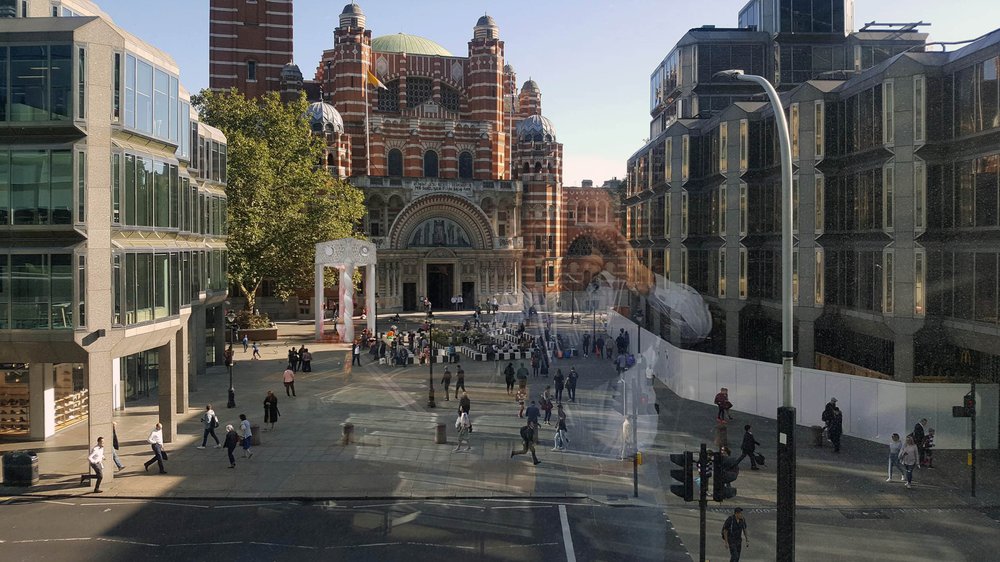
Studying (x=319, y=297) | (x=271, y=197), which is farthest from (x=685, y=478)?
(x=271, y=197)

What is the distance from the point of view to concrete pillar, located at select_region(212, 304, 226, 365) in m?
39.7

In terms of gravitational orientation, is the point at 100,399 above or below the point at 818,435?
above

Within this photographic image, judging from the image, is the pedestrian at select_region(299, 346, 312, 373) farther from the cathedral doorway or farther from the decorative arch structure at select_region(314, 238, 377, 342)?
the cathedral doorway

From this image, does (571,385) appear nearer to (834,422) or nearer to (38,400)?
(834,422)

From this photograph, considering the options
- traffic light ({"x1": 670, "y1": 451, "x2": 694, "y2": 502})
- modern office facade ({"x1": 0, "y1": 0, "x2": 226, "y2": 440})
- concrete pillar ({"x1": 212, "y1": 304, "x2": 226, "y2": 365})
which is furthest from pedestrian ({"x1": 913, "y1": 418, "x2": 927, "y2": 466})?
concrete pillar ({"x1": 212, "y1": 304, "x2": 226, "y2": 365})

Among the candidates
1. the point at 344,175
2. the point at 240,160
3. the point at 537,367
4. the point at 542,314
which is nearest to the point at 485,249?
the point at 542,314

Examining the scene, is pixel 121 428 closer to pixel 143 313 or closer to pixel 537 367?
pixel 143 313

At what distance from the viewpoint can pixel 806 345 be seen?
2819 centimetres

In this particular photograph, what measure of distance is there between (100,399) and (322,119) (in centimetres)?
4987

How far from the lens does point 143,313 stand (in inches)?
833

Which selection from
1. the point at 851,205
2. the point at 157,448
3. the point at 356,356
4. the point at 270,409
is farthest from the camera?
the point at 356,356

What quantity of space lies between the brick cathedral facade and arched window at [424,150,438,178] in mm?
96

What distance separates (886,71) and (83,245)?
2329 cm

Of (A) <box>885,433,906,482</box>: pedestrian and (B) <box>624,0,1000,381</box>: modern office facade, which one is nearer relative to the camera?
(A) <box>885,433,906,482</box>: pedestrian
